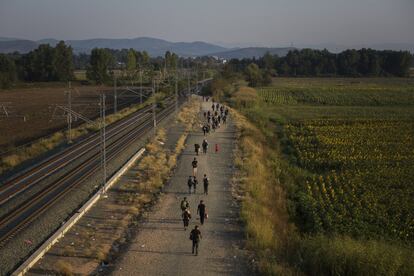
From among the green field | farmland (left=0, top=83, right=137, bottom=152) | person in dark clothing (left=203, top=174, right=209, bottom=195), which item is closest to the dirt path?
person in dark clothing (left=203, top=174, right=209, bottom=195)

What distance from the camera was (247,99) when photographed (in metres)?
78.6

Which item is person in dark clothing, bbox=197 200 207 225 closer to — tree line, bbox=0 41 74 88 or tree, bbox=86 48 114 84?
tree, bbox=86 48 114 84

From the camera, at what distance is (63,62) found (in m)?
124

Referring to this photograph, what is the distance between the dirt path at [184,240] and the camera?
1464 cm

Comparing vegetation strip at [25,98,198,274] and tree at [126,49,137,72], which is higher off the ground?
tree at [126,49,137,72]

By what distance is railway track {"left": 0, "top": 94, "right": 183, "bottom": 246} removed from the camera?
64.2 feet

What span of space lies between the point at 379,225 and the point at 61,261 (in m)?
13.4

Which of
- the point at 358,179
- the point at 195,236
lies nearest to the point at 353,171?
the point at 358,179

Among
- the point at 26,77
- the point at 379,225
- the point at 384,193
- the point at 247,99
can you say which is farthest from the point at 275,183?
the point at 26,77

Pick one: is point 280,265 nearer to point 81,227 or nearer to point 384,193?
point 81,227

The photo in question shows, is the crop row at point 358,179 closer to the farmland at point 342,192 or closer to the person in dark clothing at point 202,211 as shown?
the farmland at point 342,192

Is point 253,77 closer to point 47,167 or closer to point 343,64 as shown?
point 343,64

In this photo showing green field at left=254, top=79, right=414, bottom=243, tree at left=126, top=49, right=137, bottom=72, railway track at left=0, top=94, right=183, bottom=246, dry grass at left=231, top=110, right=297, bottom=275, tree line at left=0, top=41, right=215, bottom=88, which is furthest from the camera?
→ tree at left=126, top=49, right=137, bottom=72

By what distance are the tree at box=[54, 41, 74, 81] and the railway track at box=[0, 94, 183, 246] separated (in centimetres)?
8281
